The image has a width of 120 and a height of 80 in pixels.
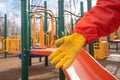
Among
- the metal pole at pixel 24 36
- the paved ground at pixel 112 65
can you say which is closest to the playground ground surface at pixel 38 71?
the paved ground at pixel 112 65

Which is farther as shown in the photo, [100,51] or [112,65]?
[100,51]

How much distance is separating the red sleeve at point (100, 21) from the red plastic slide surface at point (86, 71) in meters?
1.58

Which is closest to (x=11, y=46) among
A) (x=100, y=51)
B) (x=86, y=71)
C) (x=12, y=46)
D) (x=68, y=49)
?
(x=12, y=46)

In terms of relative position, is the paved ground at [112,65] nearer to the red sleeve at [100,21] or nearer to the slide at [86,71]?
the slide at [86,71]

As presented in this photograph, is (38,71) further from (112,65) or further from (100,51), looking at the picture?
(100,51)

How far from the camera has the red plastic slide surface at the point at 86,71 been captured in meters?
3.02

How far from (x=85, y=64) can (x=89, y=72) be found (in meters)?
0.27

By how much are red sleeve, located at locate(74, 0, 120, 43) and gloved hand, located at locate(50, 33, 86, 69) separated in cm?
4

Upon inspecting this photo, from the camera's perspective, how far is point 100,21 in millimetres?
1322

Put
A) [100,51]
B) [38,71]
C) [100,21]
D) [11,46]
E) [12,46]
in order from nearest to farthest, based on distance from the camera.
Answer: [100,21], [38,71], [100,51], [11,46], [12,46]

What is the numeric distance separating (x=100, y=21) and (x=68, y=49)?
229mm

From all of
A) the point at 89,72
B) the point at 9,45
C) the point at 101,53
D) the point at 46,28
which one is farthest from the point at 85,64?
the point at 9,45

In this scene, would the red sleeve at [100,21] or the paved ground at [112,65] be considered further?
the paved ground at [112,65]

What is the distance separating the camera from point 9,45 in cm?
1205
